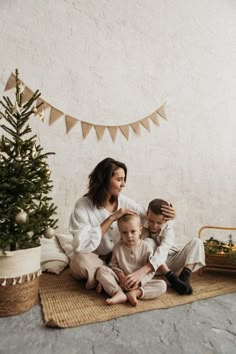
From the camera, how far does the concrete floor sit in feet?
3.20

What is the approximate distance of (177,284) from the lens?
4.95 feet

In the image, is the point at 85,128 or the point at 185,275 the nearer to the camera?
the point at 185,275

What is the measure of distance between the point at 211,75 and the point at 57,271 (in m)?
2.38

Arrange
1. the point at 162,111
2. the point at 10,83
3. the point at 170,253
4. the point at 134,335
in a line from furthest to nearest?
the point at 162,111 → the point at 10,83 → the point at 170,253 → the point at 134,335

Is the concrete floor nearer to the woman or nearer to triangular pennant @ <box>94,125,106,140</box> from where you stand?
the woman

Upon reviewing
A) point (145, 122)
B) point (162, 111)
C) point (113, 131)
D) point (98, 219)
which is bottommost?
point (98, 219)

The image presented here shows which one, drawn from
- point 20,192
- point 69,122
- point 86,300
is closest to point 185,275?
point 86,300

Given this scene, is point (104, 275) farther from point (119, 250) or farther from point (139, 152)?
point (139, 152)

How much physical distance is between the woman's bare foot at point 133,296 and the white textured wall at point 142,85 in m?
1.01

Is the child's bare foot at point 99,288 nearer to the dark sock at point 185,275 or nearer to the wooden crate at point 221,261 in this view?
the dark sock at point 185,275

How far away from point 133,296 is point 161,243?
384mm

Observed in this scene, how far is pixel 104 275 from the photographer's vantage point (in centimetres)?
145

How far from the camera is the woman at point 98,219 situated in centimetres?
154

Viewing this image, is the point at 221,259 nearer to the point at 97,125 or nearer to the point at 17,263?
the point at 17,263
